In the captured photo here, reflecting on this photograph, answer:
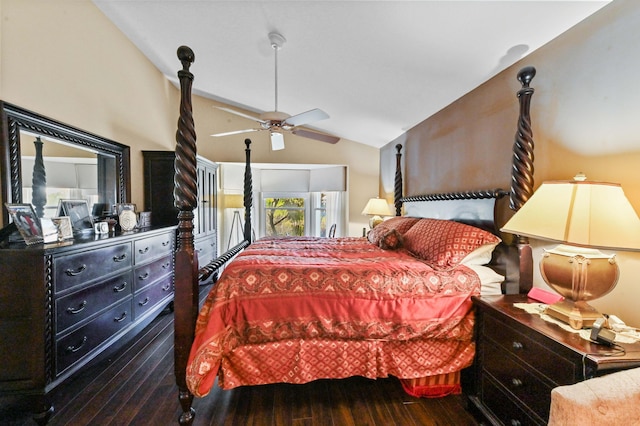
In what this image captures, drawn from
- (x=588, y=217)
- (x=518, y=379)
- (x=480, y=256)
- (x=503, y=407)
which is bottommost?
(x=503, y=407)

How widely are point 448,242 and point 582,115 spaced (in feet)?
3.37

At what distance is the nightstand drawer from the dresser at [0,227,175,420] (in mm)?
2534

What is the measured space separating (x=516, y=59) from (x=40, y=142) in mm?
3567

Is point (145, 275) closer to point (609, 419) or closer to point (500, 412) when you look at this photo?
point (500, 412)

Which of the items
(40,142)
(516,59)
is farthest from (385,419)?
(40,142)

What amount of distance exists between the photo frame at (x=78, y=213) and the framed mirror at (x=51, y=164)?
0.05 metres

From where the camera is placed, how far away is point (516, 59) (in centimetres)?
192

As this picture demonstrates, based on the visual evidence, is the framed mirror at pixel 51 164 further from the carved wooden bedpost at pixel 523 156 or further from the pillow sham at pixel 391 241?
the carved wooden bedpost at pixel 523 156

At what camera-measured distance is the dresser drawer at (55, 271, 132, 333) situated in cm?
166

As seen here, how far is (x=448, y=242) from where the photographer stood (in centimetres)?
191

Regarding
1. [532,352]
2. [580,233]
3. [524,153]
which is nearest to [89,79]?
[524,153]

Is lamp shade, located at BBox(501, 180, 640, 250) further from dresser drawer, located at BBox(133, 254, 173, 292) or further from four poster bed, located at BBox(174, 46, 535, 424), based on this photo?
dresser drawer, located at BBox(133, 254, 173, 292)

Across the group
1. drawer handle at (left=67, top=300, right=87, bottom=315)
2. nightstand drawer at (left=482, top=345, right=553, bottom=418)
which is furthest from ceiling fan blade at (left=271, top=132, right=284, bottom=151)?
nightstand drawer at (left=482, top=345, right=553, bottom=418)

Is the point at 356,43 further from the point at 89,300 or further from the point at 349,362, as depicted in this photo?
the point at 89,300
